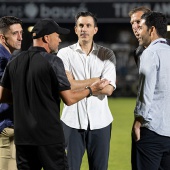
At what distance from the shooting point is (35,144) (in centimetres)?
459

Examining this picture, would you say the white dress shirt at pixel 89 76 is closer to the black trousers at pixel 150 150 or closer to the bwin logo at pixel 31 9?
the black trousers at pixel 150 150

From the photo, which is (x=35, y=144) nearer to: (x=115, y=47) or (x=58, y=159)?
(x=58, y=159)

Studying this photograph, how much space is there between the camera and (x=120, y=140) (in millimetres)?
11531

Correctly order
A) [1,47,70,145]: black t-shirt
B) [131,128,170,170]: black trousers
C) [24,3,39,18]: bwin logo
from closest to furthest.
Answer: [1,47,70,145]: black t-shirt
[131,128,170,170]: black trousers
[24,3,39,18]: bwin logo

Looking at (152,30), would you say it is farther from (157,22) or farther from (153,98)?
(153,98)

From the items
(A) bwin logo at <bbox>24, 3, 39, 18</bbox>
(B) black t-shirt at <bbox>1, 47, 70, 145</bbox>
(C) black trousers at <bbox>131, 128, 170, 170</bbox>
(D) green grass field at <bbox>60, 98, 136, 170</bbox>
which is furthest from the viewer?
(A) bwin logo at <bbox>24, 3, 39, 18</bbox>

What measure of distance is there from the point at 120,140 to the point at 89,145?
5.93 meters

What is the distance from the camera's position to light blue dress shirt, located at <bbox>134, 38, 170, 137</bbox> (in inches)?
184

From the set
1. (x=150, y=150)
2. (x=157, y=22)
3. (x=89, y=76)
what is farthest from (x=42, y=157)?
(x=157, y=22)

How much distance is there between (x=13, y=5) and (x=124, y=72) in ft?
23.9

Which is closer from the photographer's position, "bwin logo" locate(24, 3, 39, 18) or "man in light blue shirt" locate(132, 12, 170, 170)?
"man in light blue shirt" locate(132, 12, 170, 170)

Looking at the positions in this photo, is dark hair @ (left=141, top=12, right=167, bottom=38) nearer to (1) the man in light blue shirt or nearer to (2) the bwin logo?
(1) the man in light blue shirt

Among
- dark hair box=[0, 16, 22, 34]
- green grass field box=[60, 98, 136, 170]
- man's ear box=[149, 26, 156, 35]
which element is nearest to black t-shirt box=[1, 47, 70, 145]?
man's ear box=[149, 26, 156, 35]

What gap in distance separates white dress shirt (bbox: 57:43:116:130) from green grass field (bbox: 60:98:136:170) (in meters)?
2.91
